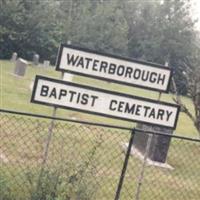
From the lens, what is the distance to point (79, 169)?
23.6 feet

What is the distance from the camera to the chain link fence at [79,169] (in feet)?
22.7

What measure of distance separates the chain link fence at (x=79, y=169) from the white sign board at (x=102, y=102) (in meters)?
0.25

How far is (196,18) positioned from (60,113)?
35.5 metres

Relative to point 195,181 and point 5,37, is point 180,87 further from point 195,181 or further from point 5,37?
point 195,181

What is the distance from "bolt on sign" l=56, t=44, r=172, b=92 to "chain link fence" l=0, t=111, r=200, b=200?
787 mm

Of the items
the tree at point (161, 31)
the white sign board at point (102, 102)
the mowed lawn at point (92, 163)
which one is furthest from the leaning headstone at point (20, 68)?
the tree at point (161, 31)

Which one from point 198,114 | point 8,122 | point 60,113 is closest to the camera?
point 198,114

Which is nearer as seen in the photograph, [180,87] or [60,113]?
[60,113]

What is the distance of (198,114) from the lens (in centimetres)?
1113

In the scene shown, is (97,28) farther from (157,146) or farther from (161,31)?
(157,146)

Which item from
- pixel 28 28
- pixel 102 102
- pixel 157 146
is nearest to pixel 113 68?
pixel 102 102

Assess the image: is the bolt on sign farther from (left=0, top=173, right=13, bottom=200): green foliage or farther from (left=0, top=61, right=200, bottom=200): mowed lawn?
(left=0, top=173, right=13, bottom=200): green foliage

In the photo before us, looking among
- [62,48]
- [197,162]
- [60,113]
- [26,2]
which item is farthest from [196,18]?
[62,48]

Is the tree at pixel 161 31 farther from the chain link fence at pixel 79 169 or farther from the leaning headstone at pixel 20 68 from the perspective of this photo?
the chain link fence at pixel 79 169
